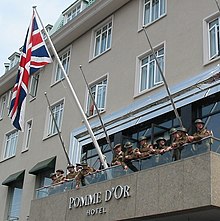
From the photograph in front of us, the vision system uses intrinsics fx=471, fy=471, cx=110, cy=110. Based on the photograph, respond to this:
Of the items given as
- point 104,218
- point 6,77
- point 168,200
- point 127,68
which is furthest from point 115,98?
point 6,77

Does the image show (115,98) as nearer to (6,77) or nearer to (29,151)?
(29,151)

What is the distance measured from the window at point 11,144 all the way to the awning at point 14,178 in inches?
67.6

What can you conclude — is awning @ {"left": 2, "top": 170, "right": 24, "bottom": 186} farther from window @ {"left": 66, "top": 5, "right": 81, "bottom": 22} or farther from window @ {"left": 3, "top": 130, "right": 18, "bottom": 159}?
window @ {"left": 66, "top": 5, "right": 81, "bottom": 22}

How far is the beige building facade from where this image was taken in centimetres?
1168

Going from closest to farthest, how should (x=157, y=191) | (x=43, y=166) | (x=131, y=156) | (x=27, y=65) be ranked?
(x=157, y=191), (x=131, y=156), (x=27, y=65), (x=43, y=166)

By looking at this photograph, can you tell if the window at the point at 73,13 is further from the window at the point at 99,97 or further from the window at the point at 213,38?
the window at the point at 213,38

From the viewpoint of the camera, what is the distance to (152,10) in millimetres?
19188

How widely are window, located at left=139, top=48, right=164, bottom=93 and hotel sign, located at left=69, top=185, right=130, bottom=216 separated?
17.6 feet

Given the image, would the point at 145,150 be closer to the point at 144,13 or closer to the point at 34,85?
the point at 144,13

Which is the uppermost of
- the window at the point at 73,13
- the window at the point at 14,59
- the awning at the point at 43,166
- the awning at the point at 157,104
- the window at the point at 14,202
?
the window at the point at 14,59

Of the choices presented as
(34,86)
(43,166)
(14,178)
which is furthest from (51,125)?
(34,86)

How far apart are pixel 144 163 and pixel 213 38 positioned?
18.1ft

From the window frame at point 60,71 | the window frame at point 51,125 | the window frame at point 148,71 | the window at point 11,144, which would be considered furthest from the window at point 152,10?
the window at point 11,144

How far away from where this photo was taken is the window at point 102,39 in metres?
21.2
